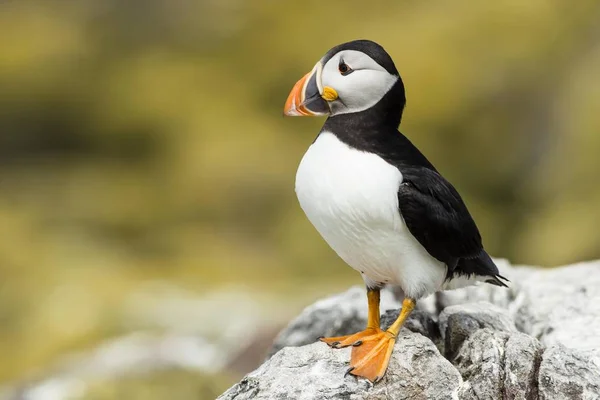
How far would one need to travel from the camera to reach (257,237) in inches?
469

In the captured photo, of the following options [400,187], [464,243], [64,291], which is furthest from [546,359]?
[64,291]

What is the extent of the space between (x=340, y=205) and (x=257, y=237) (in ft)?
27.0

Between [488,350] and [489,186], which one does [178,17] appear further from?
[488,350]

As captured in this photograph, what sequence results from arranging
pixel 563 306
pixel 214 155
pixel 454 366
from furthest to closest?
1. pixel 214 155
2. pixel 563 306
3. pixel 454 366

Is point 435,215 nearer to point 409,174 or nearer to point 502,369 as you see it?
point 409,174

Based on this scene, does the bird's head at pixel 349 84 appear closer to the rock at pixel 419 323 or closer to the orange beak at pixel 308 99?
the orange beak at pixel 308 99

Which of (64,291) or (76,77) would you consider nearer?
(64,291)

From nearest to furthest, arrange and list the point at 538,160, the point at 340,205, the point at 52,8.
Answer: the point at 340,205
the point at 538,160
the point at 52,8

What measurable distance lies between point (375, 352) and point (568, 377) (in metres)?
0.79

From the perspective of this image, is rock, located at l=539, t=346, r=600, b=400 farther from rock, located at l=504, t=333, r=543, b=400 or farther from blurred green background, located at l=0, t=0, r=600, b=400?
blurred green background, located at l=0, t=0, r=600, b=400

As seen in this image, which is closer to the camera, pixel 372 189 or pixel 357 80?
pixel 372 189

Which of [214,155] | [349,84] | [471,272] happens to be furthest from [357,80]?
[214,155]

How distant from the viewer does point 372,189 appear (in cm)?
370

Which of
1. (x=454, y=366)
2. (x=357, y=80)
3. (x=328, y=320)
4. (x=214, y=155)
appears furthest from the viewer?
(x=214, y=155)
